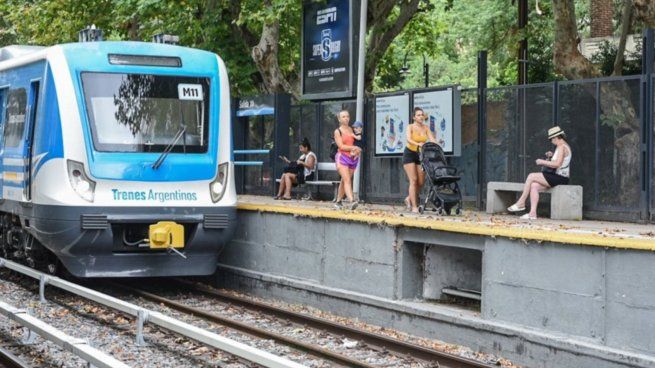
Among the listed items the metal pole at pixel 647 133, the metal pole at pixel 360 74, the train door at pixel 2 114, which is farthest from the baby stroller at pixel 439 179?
the train door at pixel 2 114

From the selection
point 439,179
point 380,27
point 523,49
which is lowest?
point 439,179

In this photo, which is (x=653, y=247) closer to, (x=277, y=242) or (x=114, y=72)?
(x=277, y=242)

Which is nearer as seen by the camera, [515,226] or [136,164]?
[515,226]

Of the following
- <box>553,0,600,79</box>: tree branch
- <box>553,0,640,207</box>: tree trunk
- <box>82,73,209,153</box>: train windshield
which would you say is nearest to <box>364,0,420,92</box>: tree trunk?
<box>553,0,600,79</box>: tree branch

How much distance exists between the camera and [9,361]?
1026 cm

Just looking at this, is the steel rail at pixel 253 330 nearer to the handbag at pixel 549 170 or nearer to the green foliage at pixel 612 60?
the handbag at pixel 549 170

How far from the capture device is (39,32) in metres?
32.2

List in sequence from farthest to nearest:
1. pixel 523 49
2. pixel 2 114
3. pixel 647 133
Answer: pixel 523 49, pixel 2 114, pixel 647 133

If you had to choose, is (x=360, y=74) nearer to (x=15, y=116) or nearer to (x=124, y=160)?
(x=124, y=160)

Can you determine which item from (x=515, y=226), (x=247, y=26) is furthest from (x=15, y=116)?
(x=247, y=26)

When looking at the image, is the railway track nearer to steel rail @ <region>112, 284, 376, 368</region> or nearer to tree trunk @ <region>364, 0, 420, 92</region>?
steel rail @ <region>112, 284, 376, 368</region>

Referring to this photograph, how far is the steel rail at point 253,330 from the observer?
10.6 metres

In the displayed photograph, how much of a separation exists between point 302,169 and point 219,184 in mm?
4672

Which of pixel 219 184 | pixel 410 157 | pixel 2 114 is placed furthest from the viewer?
pixel 2 114
